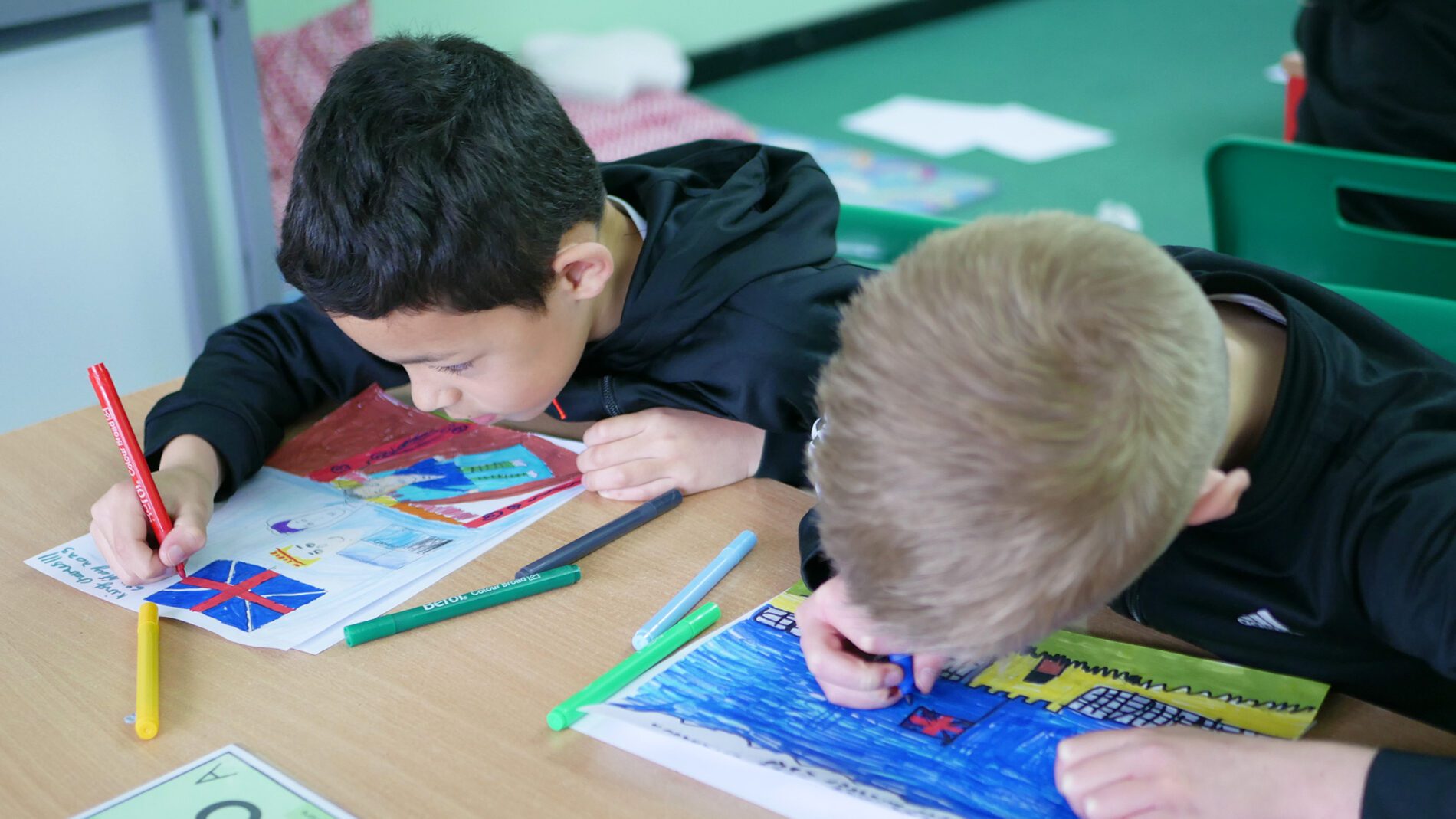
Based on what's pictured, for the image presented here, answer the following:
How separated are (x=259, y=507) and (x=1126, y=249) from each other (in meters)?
0.73

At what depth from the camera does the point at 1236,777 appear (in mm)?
674

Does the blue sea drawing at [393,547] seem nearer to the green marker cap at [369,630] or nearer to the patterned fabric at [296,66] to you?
the green marker cap at [369,630]

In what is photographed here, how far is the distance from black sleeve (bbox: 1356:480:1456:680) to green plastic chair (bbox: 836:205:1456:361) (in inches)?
16.0

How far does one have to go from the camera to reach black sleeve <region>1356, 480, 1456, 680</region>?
698 millimetres

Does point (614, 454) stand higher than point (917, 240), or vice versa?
point (917, 240)

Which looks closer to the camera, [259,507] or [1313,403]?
[1313,403]

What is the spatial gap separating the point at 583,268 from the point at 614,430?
0.45ft

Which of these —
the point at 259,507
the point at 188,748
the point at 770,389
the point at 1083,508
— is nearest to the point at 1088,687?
the point at 1083,508

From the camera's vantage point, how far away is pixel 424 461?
44.2 inches

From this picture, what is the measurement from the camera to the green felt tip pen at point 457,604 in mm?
855

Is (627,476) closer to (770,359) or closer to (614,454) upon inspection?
(614,454)

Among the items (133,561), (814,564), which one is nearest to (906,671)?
(814,564)

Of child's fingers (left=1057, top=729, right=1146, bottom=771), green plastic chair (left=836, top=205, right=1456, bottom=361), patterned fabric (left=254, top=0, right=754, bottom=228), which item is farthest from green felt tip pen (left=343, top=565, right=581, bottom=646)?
patterned fabric (left=254, top=0, right=754, bottom=228)

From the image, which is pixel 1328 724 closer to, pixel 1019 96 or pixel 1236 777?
pixel 1236 777
